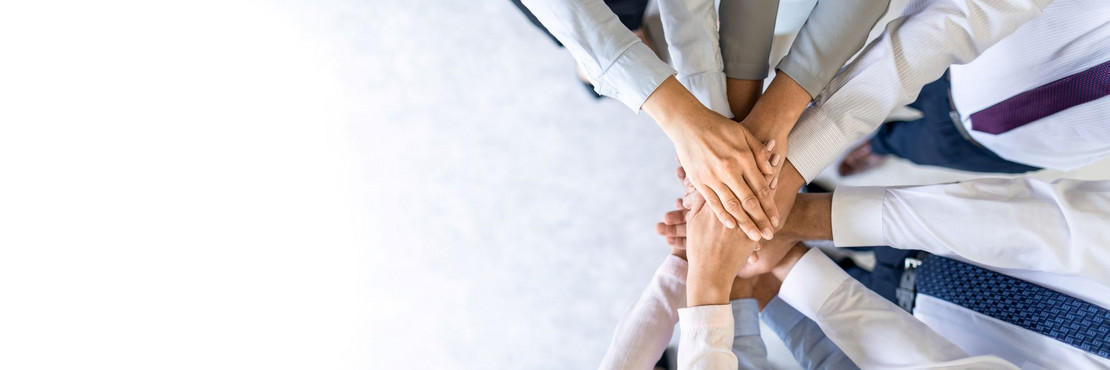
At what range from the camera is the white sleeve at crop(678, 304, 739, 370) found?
101 cm

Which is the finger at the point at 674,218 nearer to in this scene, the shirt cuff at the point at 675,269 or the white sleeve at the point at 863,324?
the shirt cuff at the point at 675,269

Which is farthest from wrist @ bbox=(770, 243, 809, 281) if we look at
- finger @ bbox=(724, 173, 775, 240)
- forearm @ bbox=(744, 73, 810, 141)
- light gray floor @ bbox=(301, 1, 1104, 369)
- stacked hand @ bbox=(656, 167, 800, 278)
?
light gray floor @ bbox=(301, 1, 1104, 369)

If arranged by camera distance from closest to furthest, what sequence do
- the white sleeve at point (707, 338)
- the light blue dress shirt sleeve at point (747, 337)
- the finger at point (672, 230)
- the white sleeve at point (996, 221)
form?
the white sleeve at point (996, 221), the white sleeve at point (707, 338), the light blue dress shirt sleeve at point (747, 337), the finger at point (672, 230)

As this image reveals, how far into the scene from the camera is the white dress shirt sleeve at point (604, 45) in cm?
95

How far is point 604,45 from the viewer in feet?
3.17

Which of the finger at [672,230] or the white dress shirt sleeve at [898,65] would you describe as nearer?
the white dress shirt sleeve at [898,65]

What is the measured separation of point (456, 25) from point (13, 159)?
1.39 metres

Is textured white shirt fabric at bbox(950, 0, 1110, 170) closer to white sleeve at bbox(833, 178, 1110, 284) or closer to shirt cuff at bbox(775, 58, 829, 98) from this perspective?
white sleeve at bbox(833, 178, 1110, 284)

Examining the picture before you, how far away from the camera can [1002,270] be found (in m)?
1.07

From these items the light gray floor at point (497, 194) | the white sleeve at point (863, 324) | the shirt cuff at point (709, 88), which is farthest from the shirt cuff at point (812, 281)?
the light gray floor at point (497, 194)

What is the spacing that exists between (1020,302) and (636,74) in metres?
0.73

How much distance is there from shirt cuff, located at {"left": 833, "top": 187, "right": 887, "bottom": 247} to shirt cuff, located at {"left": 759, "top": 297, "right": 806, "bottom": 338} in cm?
19

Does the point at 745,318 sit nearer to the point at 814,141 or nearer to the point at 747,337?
the point at 747,337

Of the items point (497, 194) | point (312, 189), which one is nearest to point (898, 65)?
point (497, 194)
